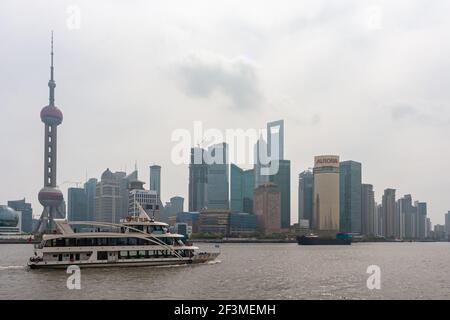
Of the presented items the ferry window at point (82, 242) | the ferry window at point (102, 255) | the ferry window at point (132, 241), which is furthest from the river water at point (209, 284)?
the ferry window at point (132, 241)

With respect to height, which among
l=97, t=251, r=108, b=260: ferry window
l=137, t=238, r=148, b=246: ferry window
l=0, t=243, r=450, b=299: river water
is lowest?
l=0, t=243, r=450, b=299: river water

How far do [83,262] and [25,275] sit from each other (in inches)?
287

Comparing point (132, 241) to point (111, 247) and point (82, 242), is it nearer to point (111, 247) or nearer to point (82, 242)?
point (111, 247)

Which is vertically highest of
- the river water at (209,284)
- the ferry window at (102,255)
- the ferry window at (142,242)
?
the ferry window at (142,242)

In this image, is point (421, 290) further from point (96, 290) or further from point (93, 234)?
point (93, 234)

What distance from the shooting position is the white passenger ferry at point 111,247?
215 feet

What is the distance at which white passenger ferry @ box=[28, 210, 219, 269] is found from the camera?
2576 inches

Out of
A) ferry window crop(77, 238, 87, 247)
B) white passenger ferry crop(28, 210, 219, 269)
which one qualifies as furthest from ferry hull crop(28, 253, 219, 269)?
ferry window crop(77, 238, 87, 247)

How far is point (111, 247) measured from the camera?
67.6m

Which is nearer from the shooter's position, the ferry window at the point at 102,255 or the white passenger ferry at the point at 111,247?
the white passenger ferry at the point at 111,247

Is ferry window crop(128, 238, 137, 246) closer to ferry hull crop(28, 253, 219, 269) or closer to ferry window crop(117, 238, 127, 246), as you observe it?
ferry window crop(117, 238, 127, 246)

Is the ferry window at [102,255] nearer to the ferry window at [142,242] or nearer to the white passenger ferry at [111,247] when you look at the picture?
the white passenger ferry at [111,247]
